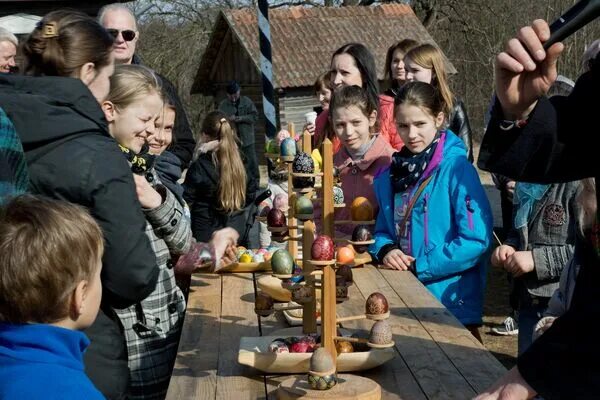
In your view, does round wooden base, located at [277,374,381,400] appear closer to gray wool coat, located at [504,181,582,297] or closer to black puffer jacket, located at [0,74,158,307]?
black puffer jacket, located at [0,74,158,307]

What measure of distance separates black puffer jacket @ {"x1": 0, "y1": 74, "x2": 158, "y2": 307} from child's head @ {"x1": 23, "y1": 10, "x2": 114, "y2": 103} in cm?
17

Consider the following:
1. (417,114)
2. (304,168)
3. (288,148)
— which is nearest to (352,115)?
(417,114)

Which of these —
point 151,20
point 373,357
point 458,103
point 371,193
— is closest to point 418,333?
point 373,357

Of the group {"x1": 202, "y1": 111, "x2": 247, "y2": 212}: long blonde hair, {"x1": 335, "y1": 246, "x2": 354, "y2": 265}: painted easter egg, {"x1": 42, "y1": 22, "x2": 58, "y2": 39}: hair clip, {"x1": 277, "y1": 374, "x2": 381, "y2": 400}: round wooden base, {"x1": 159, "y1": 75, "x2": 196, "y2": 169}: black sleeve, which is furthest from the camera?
{"x1": 202, "y1": 111, "x2": 247, "y2": 212}: long blonde hair

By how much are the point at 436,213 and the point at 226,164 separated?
96.6 inches

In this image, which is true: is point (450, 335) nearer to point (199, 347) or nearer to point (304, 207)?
point (304, 207)

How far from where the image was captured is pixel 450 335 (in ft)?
9.02

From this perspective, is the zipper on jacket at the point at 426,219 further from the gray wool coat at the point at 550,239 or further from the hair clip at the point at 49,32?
the hair clip at the point at 49,32

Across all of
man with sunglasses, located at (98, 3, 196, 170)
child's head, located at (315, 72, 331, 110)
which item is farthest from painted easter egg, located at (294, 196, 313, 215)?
child's head, located at (315, 72, 331, 110)

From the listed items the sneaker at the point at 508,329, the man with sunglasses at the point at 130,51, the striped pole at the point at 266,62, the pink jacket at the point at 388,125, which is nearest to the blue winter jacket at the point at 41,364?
the man with sunglasses at the point at 130,51

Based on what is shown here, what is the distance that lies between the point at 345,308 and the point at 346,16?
62.8 ft

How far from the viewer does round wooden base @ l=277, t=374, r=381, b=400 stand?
217 cm

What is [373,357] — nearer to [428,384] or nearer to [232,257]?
[428,384]

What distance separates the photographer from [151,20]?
26484 millimetres
